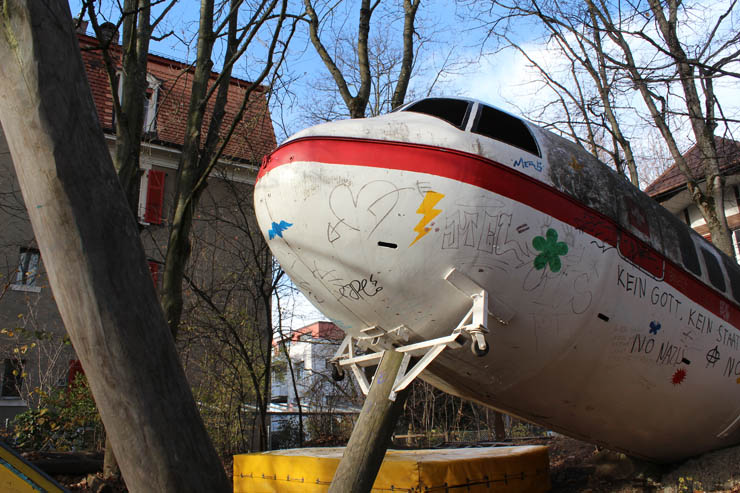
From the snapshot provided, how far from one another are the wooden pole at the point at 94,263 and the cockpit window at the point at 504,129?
270 cm

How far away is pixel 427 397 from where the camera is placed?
1778 centimetres

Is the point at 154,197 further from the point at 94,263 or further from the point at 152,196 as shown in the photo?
the point at 94,263

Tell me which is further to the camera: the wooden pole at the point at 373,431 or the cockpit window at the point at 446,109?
the cockpit window at the point at 446,109

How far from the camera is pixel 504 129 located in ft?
15.7

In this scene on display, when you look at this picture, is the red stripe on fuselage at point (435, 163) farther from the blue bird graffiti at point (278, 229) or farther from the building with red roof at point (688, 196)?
the building with red roof at point (688, 196)

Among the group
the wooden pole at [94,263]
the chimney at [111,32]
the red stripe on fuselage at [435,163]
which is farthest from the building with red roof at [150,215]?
the wooden pole at [94,263]

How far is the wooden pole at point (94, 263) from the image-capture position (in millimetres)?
3244

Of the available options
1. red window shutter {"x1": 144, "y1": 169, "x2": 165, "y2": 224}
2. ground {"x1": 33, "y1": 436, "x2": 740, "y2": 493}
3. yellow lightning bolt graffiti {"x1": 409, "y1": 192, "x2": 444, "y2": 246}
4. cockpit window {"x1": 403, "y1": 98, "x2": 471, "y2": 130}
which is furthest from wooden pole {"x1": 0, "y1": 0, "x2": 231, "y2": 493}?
red window shutter {"x1": 144, "y1": 169, "x2": 165, "y2": 224}

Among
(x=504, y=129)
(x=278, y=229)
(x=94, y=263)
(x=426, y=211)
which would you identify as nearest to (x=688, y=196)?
(x=504, y=129)

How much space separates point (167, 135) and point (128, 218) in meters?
18.4

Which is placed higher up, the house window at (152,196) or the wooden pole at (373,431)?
the house window at (152,196)

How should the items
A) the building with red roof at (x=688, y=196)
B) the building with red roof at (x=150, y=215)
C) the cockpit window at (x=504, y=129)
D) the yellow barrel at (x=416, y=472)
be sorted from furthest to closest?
the building with red roof at (x=688, y=196), the building with red roof at (x=150, y=215), the yellow barrel at (x=416, y=472), the cockpit window at (x=504, y=129)

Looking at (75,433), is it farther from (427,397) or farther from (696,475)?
(696,475)

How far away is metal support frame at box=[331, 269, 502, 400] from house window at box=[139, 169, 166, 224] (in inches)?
639
